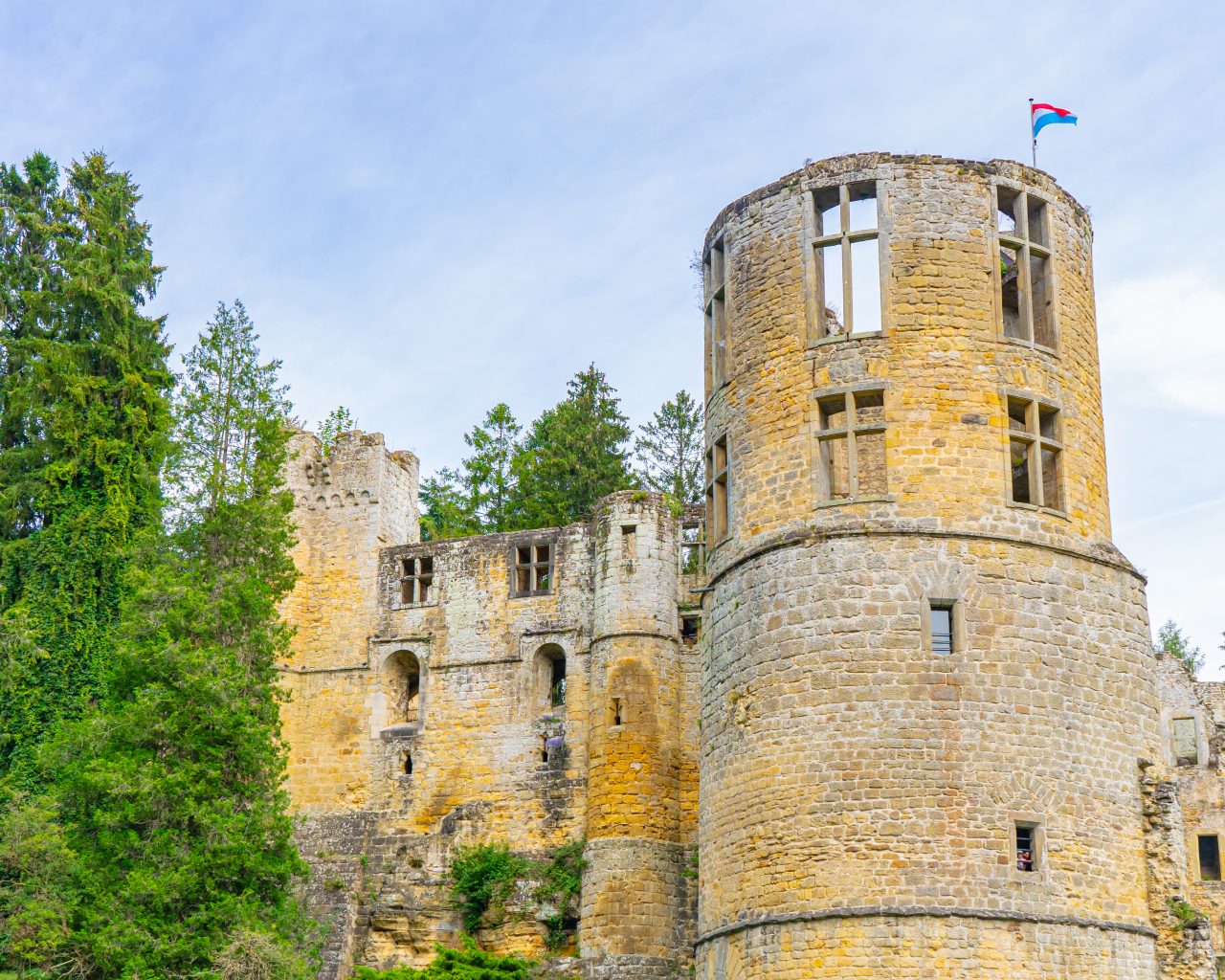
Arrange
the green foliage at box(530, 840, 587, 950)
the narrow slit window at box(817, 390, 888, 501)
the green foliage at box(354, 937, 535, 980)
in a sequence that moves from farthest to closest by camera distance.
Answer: the green foliage at box(530, 840, 587, 950)
the green foliage at box(354, 937, 535, 980)
the narrow slit window at box(817, 390, 888, 501)

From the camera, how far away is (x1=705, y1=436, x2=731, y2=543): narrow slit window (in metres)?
25.9

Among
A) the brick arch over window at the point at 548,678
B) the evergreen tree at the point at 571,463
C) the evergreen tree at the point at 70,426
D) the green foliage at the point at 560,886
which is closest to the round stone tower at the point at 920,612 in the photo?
the green foliage at the point at 560,886

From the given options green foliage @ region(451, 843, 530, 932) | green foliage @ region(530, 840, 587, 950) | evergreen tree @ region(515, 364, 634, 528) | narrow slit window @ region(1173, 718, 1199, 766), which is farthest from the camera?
evergreen tree @ region(515, 364, 634, 528)

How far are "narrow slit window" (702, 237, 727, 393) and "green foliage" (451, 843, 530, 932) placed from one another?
11.7 metres

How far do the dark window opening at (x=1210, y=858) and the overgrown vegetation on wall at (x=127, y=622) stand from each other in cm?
1832

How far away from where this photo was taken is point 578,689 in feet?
114

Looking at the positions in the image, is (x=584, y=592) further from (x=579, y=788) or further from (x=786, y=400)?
(x=786, y=400)

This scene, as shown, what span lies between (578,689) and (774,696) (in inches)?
471

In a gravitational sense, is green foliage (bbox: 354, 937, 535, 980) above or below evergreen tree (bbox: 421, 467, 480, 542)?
below

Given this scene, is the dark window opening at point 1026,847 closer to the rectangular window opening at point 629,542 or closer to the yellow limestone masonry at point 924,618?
the yellow limestone masonry at point 924,618

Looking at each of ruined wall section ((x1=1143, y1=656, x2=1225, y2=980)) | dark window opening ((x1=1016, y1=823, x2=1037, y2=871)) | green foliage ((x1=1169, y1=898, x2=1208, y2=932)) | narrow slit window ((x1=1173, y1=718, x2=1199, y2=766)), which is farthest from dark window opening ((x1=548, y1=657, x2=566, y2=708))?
green foliage ((x1=1169, y1=898, x2=1208, y2=932))

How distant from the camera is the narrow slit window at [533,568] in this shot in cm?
3625

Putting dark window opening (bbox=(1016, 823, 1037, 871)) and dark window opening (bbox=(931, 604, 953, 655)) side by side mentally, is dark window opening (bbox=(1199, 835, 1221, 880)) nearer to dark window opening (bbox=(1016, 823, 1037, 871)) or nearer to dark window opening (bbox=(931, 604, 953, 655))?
dark window opening (bbox=(1016, 823, 1037, 871))

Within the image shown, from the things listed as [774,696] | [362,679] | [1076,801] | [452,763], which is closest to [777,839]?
[774,696]
